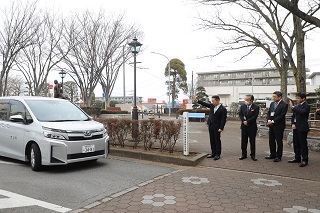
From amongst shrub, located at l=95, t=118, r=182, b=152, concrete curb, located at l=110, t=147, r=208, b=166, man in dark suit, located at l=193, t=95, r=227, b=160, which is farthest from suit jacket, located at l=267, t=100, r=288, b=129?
shrub, located at l=95, t=118, r=182, b=152

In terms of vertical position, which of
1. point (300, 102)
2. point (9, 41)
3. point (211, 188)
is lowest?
point (211, 188)

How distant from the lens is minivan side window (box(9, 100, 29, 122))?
610 cm

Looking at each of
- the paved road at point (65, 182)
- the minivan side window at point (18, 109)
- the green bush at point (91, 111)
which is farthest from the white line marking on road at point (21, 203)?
the green bush at point (91, 111)

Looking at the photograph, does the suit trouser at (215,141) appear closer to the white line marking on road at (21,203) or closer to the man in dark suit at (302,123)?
the man in dark suit at (302,123)

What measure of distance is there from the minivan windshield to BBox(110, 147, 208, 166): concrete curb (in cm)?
145

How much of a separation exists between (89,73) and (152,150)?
16.6m

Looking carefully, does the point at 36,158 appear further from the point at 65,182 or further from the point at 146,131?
the point at 146,131

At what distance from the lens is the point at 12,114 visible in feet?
21.1

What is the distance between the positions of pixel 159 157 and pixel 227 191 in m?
2.56

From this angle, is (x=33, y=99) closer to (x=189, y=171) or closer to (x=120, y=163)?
(x=120, y=163)

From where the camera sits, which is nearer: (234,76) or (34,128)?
(34,128)

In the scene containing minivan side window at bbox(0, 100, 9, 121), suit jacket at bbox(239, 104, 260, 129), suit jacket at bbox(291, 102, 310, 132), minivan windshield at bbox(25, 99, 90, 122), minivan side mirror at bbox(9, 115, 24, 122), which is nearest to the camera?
minivan side mirror at bbox(9, 115, 24, 122)

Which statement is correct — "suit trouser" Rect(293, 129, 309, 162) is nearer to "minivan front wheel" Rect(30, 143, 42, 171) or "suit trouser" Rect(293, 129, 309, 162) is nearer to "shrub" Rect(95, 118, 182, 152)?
"shrub" Rect(95, 118, 182, 152)

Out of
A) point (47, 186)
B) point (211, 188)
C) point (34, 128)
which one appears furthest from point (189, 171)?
A: point (34, 128)
